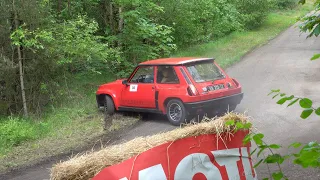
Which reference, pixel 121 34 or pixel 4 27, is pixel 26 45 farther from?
pixel 121 34

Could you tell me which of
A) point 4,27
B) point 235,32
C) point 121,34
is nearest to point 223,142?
point 4,27

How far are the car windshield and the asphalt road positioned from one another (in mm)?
1329

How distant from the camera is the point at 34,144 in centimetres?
995

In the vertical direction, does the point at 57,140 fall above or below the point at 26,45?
below

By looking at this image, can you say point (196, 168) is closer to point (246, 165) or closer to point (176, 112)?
point (246, 165)

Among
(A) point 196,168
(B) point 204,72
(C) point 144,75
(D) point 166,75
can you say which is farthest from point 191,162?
(C) point 144,75

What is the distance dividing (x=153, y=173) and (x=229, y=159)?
0.98m

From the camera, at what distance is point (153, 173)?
4.13 meters

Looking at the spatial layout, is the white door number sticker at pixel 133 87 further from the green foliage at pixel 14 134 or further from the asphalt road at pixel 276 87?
the green foliage at pixel 14 134

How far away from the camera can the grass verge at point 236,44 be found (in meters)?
21.4

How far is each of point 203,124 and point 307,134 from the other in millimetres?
5281

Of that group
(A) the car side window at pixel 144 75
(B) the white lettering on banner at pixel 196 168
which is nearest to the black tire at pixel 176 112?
(A) the car side window at pixel 144 75

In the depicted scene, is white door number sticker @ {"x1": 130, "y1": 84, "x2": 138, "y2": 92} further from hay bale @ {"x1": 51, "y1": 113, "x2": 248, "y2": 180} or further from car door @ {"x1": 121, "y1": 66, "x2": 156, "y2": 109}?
hay bale @ {"x1": 51, "y1": 113, "x2": 248, "y2": 180}

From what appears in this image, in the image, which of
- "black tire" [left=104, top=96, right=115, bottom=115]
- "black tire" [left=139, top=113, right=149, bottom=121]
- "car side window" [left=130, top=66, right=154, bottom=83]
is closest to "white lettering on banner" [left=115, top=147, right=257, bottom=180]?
"car side window" [left=130, top=66, right=154, bottom=83]
